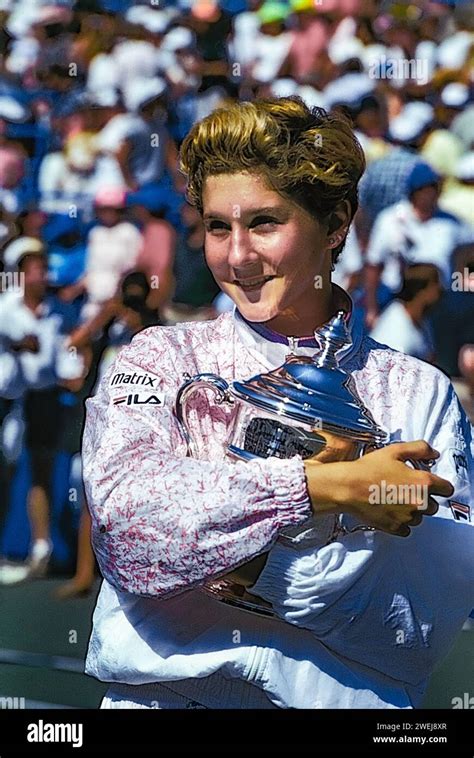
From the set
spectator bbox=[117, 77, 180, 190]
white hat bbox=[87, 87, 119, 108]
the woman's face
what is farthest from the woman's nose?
white hat bbox=[87, 87, 119, 108]

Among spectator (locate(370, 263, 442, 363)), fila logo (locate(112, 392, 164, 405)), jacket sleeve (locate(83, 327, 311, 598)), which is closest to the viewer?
jacket sleeve (locate(83, 327, 311, 598))

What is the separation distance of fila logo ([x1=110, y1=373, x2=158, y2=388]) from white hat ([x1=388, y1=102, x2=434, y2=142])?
747mm

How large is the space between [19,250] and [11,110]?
0.98 feet

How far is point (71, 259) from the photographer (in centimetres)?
251

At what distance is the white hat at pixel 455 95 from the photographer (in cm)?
251

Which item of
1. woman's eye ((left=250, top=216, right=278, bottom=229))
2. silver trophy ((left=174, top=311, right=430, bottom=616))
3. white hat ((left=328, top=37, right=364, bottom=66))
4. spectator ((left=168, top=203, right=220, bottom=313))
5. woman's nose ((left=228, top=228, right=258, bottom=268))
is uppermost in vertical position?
white hat ((left=328, top=37, right=364, bottom=66))

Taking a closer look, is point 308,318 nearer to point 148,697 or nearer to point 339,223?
point 339,223

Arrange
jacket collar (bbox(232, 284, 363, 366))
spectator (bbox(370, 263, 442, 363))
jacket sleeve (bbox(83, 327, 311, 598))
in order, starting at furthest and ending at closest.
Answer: spectator (bbox(370, 263, 442, 363)) → jacket collar (bbox(232, 284, 363, 366)) → jacket sleeve (bbox(83, 327, 311, 598))

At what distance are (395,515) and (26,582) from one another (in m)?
0.81

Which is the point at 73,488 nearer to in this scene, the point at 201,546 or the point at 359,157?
the point at 201,546

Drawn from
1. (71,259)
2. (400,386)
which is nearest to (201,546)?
(400,386)

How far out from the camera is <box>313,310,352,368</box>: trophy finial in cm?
234

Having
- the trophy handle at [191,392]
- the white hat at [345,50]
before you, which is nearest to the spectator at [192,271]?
the trophy handle at [191,392]
